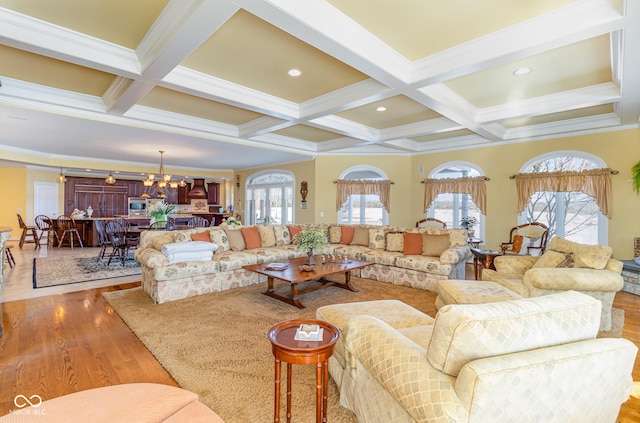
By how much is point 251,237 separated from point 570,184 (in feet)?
19.3

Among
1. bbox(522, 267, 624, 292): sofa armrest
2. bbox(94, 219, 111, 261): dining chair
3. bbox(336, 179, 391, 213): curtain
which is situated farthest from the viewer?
bbox(336, 179, 391, 213): curtain

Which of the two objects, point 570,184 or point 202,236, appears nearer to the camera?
point 202,236

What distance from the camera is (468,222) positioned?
667 centimetres

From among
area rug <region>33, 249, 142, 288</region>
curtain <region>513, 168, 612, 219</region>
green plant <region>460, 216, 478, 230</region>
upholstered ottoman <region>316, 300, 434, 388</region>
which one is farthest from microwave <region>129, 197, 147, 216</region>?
curtain <region>513, 168, 612, 219</region>

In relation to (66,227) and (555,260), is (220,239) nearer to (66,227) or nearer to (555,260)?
(555,260)

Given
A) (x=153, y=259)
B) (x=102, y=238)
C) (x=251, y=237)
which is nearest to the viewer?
(x=153, y=259)

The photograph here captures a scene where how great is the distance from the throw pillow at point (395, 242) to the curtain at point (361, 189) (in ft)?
7.06

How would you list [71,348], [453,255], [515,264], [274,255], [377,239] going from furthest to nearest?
[377,239] → [274,255] → [453,255] → [515,264] → [71,348]

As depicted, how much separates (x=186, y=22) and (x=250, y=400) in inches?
108

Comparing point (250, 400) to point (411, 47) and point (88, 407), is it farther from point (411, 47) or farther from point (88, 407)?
point (411, 47)

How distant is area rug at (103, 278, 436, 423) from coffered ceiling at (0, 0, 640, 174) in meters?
2.56

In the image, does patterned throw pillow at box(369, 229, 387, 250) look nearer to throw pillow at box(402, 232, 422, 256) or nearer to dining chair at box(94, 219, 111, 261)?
throw pillow at box(402, 232, 422, 256)

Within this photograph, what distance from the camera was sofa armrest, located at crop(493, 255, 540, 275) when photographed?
3949 mm

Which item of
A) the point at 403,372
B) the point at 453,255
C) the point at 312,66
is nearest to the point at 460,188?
the point at 453,255
